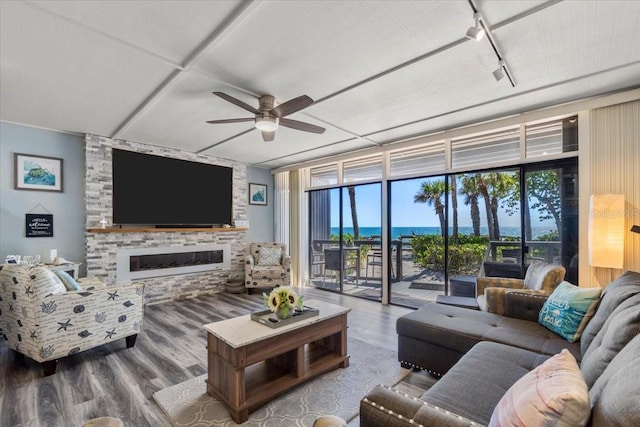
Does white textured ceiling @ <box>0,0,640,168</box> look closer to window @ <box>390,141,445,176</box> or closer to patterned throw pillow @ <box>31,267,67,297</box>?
window @ <box>390,141,445,176</box>

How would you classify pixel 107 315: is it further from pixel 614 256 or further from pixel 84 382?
pixel 614 256

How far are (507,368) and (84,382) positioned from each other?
3.24m

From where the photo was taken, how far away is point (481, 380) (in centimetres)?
165

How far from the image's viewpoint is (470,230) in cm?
430

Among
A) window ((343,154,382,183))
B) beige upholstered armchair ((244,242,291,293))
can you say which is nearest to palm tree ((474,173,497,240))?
window ((343,154,382,183))

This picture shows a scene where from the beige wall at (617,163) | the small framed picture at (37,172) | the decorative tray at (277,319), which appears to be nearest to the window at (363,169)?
the beige wall at (617,163)

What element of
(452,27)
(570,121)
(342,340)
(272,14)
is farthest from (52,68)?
(570,121)

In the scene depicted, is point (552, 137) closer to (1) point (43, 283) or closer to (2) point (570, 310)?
(2) point (570, 310)

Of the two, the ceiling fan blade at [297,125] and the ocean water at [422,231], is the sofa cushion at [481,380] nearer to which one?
the ocean water at [422,231]

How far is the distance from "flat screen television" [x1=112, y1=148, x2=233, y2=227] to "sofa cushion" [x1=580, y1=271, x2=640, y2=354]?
5369 mm

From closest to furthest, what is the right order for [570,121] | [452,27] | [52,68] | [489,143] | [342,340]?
A: 1. [452,27]
2. [52,68]
3. [342,340]
4. [570,121]
5. [489,143]

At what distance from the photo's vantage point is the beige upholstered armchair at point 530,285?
9.23 feet

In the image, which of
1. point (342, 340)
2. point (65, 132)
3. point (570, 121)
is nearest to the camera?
point (342, 340)

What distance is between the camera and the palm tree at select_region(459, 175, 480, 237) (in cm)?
424
